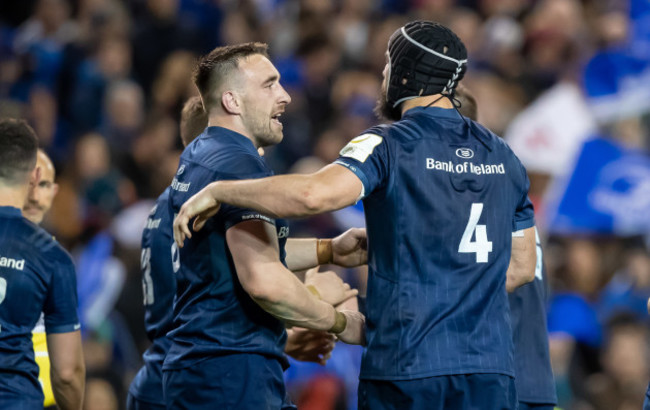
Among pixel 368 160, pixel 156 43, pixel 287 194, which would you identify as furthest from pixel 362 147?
pixel 156 43

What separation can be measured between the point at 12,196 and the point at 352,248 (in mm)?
1645

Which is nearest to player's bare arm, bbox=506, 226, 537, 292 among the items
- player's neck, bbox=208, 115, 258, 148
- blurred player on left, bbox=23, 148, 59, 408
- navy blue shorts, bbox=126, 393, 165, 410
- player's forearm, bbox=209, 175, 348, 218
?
player's forearm, bbox=209, 175, 348, 218

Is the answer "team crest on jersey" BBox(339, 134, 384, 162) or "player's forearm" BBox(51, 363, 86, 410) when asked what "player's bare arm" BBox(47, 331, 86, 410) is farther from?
"team crest on jersey" BBox(339, 134, 384, 162)

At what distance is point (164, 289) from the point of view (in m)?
5.05

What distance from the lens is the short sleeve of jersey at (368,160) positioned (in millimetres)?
3803

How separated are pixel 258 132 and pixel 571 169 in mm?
5923

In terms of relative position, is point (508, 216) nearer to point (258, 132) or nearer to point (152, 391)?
point (258, 132)

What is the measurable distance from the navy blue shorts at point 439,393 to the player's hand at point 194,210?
0.95 metres

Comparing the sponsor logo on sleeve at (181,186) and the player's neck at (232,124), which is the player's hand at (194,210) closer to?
the sponsor logo on sleeve at (181,186)

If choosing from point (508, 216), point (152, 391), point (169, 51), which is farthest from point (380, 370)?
point (169, 51)

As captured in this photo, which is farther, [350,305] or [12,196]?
[350,305]

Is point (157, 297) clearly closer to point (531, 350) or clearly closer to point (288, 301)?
point (288, 301)

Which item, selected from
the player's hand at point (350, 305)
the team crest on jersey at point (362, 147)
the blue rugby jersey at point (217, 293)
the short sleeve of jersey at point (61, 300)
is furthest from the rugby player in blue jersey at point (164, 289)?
the team crest on jersey at point (362, 147)

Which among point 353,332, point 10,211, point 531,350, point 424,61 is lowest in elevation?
point 531,350
